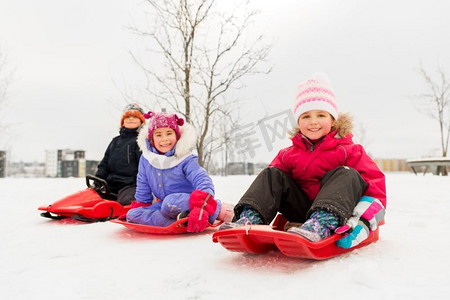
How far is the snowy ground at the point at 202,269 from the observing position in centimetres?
133

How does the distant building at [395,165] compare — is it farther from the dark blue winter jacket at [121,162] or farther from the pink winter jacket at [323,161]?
the pink winter jacket at [323,161]

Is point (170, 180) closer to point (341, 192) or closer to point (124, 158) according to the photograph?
point (124, 158)

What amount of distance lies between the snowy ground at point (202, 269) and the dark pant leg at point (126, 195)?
855mm

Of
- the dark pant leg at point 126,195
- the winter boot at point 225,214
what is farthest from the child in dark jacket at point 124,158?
the winter boot at point 225,214

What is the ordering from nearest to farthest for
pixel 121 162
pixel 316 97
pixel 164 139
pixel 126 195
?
1. pixel 316 97
2. pixel 164 139
3. pixel 126 195
4. pixel 121 162

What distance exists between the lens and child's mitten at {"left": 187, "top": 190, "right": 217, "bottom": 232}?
2314mm

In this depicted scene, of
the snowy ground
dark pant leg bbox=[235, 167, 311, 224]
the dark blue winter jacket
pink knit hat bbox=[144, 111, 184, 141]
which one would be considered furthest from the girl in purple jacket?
the dark blue winter jacket

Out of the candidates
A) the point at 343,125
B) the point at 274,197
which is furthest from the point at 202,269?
the point at 343,125

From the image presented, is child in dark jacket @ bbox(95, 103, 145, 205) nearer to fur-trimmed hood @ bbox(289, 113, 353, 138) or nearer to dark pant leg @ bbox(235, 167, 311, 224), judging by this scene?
dark pant leg @ bbox(235, 167, 311, 224)

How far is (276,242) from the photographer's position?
59.7 inches

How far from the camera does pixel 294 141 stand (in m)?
2.23

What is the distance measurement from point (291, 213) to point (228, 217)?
0.71m

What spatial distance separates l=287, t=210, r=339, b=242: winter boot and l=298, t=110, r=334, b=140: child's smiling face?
601 millimetres

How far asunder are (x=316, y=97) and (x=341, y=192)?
2.39ft
